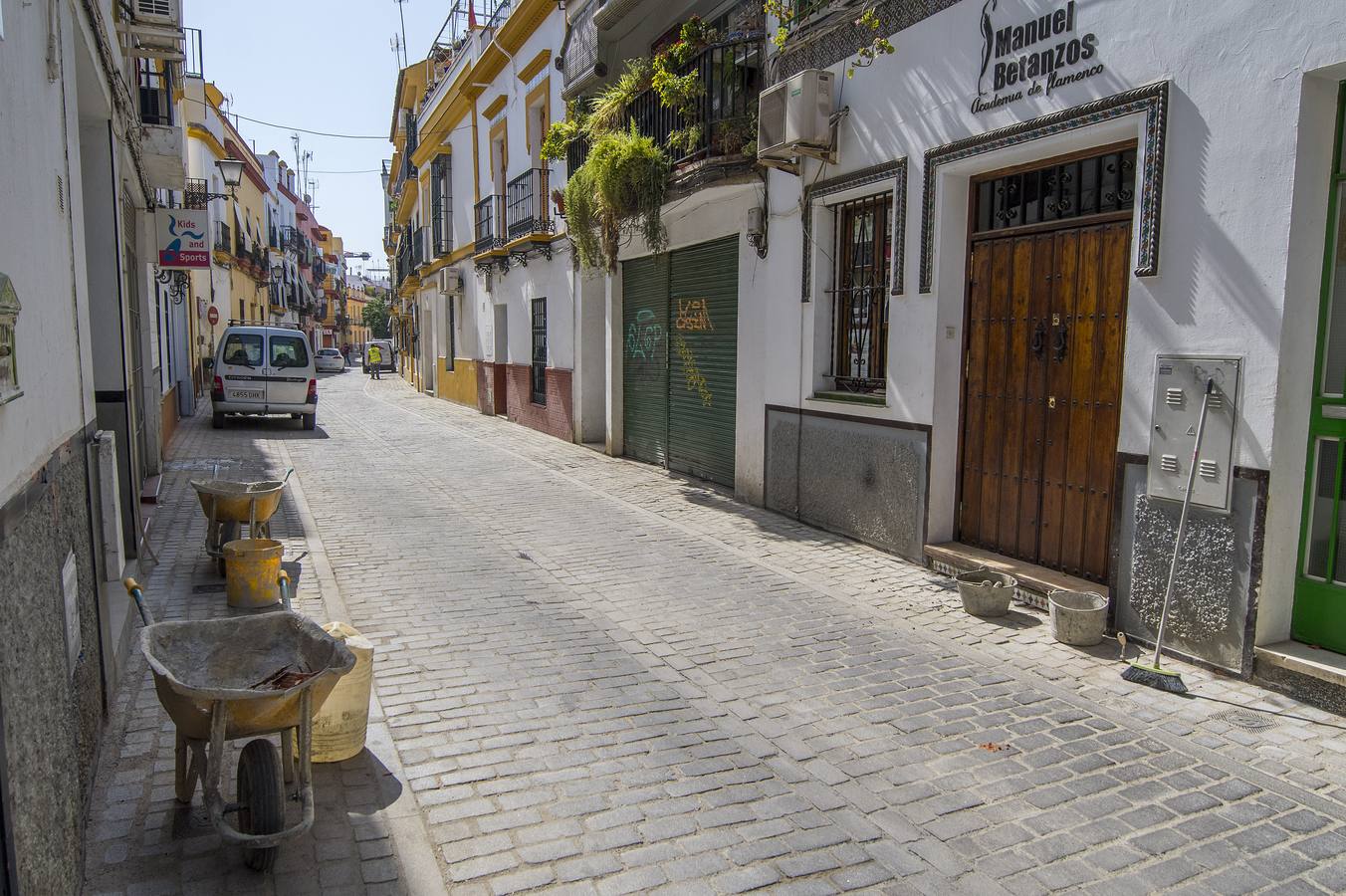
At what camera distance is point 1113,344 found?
576 cm

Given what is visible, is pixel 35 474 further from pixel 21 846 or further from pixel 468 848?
pixel 468 848

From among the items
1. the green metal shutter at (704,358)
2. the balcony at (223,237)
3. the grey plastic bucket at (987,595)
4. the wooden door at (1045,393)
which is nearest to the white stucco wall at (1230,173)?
the wooden door at (1045,393)

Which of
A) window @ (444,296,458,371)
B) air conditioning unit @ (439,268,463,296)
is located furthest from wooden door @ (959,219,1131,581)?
window @ (444,296,458,371)

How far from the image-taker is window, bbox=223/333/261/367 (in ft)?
53.7

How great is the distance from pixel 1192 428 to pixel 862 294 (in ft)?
11.9

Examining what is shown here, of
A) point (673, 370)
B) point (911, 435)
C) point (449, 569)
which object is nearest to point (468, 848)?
point (449, 569)

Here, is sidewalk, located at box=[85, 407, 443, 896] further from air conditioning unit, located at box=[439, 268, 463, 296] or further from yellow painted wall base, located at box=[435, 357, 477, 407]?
air conditioning unit, located at box=[439, 268, 463, 296]

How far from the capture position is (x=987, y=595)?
6004 mm

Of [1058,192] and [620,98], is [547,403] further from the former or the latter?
[1058,192]

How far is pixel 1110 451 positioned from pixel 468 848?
15.1 ft

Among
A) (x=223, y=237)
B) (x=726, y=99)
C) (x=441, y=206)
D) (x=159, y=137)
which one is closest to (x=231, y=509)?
(x=726, y=99)

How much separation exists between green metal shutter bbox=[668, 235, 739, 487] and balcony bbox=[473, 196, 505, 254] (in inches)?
318

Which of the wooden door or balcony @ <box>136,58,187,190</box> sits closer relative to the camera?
the wooden door

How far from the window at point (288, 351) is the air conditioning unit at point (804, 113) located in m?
11.8
